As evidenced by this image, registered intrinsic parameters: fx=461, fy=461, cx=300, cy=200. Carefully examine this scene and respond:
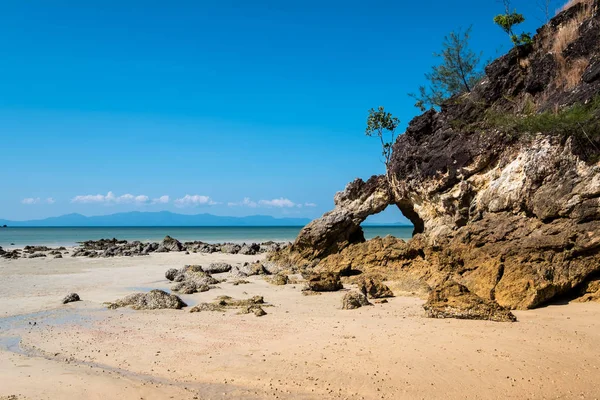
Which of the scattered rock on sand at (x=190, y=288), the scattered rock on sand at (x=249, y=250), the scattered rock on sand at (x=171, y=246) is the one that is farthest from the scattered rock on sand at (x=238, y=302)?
the scattered rock on sand at (x=171, y=246)

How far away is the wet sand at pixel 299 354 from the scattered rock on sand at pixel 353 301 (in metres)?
0.37

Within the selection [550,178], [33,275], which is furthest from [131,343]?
[33,275]

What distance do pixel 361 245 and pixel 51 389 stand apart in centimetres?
1676

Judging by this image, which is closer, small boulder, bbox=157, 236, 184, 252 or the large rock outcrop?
the large rock outcrop

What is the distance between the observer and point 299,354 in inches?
363

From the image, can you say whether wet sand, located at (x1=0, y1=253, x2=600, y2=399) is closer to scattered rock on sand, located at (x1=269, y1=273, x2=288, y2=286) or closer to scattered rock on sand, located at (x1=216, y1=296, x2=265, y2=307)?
scattered rock on sand, located at (x1=216, y1=296, x2=265, y2=307)

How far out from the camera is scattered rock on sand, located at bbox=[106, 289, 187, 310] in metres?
14.6

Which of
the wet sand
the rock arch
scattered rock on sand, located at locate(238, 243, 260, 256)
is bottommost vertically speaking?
the wet sand

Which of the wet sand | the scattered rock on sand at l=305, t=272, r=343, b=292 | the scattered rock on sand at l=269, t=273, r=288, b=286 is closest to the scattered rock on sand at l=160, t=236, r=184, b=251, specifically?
the scattered rock on sand at l=269, t=273, r=288, b=286

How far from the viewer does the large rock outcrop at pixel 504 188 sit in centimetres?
1272

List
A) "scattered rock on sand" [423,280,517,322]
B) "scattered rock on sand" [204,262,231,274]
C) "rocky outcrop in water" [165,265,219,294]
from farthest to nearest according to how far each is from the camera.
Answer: "scattered rock on sand" [204,262,231,274], "rocky outcrop in water" [165,265,219,294], "scattered rock on sand" [423,280,517,322]

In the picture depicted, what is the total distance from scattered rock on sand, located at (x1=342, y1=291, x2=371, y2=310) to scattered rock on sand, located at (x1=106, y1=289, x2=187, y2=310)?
529 cm

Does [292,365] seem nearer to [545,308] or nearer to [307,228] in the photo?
[545,308]

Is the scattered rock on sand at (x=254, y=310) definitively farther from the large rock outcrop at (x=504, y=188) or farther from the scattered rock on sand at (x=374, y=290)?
the large rock outcrop at (x=504, y=188)
